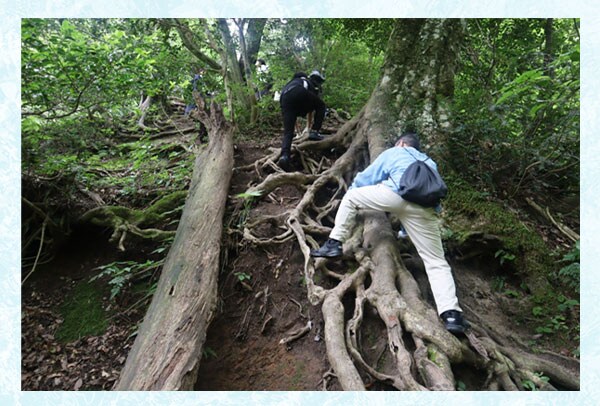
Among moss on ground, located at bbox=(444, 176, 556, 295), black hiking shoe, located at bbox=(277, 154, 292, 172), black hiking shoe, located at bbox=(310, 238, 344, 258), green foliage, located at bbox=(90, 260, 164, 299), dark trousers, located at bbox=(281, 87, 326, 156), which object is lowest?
green foliage, located at bbox=(90, 260, 164, 299)

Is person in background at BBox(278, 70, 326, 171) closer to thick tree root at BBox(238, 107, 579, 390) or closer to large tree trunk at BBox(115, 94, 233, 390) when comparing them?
large tree trunk at BBox(115, 94, 233, 390)

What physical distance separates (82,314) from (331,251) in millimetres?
3381

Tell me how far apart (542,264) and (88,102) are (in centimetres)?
610

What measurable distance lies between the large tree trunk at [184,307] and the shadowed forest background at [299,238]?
0.02 metres

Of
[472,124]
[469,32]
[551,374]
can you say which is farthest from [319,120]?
[551,374]

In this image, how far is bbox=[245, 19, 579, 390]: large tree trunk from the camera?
248 centimetres

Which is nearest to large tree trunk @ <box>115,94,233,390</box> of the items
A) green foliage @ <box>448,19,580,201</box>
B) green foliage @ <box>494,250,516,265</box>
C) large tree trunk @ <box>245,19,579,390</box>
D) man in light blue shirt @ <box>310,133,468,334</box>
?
large tree trunk @ <box>245,19,579,390</box>

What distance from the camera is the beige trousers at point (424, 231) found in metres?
2.82

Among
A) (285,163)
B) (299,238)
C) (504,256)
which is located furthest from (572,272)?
(285,163)

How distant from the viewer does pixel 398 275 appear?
3154 mm

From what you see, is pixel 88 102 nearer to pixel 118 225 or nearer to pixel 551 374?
pixel 118 225

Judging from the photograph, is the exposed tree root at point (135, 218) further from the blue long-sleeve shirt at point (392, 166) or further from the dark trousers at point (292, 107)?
the blue long-sleeve shirt at point (392, 166)

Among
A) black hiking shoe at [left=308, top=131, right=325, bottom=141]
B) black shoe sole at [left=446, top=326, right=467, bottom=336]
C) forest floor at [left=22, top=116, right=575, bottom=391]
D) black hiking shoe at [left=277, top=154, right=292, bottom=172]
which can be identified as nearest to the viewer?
black shoe sole at [left=446, top=326, right=467, bottom=336]

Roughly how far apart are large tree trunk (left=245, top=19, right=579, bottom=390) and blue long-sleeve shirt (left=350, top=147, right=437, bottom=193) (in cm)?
52
